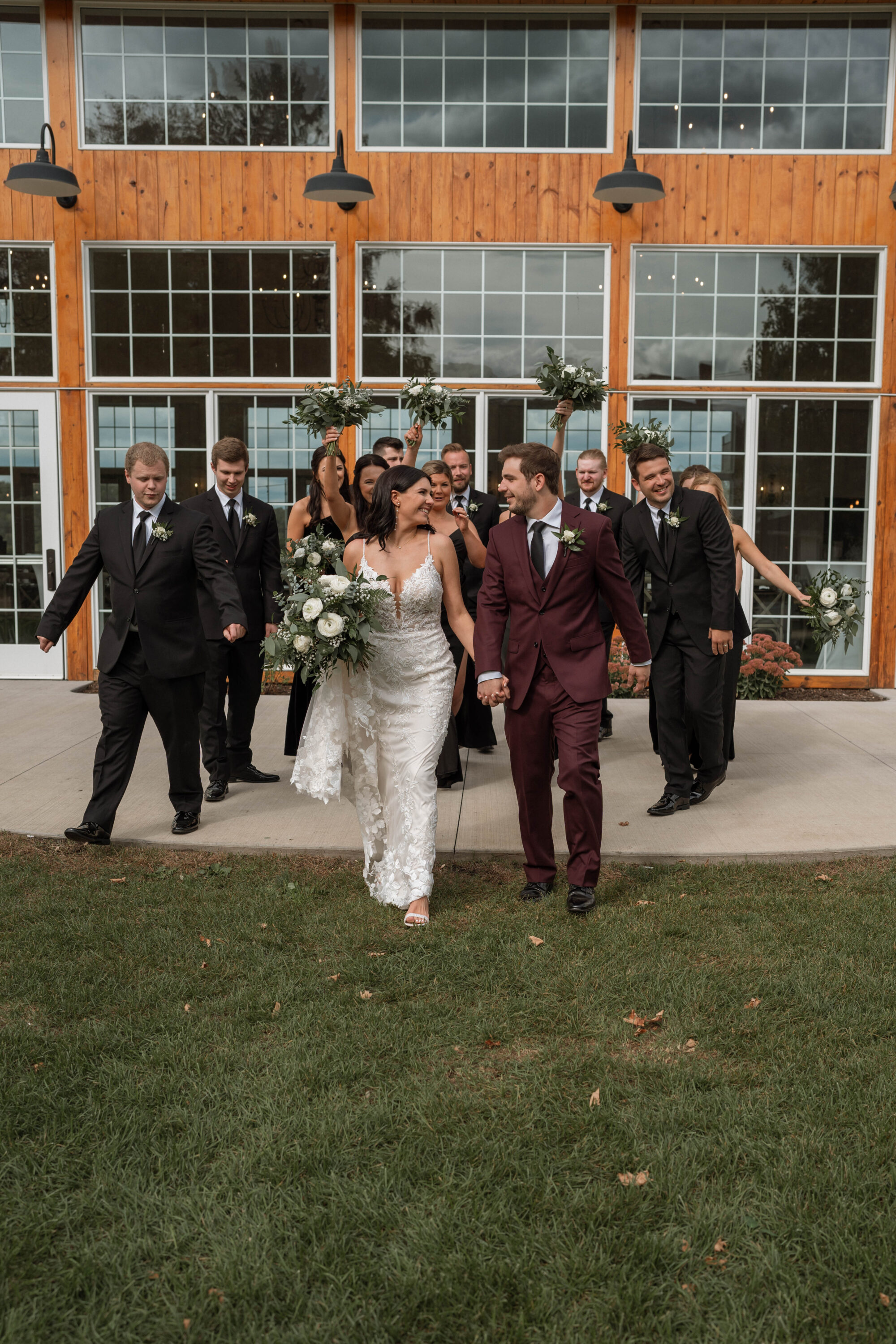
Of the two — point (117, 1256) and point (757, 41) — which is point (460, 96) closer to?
point (757, 41)

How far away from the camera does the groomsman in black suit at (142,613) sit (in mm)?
5965

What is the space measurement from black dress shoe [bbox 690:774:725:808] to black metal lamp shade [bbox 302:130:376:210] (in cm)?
658

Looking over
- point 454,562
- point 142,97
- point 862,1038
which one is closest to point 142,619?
point 454,562

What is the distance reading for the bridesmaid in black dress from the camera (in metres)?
7.05

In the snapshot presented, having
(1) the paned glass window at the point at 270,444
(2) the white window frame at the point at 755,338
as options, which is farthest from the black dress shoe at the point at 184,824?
(2) the white window frame at the point at 755,338

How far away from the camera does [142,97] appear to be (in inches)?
442

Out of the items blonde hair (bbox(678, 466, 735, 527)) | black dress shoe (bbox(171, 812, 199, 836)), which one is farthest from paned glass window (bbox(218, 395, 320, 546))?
black dress shoe (bbox(171, 812, 199, 836))

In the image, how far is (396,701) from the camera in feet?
17.5

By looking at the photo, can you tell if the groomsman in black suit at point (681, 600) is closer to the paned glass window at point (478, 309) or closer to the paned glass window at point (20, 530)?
the paned glass window at point (478, 309)

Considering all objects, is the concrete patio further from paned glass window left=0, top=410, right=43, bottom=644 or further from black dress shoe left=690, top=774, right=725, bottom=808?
paned glass window left=0, top=410, right=43, bottom=644

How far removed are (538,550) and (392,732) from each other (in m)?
1.11

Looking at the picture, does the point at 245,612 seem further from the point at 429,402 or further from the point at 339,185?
the point at 339,185

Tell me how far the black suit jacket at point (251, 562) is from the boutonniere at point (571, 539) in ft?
8.85

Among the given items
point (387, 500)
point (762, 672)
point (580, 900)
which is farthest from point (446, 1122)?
point (762, 672)
